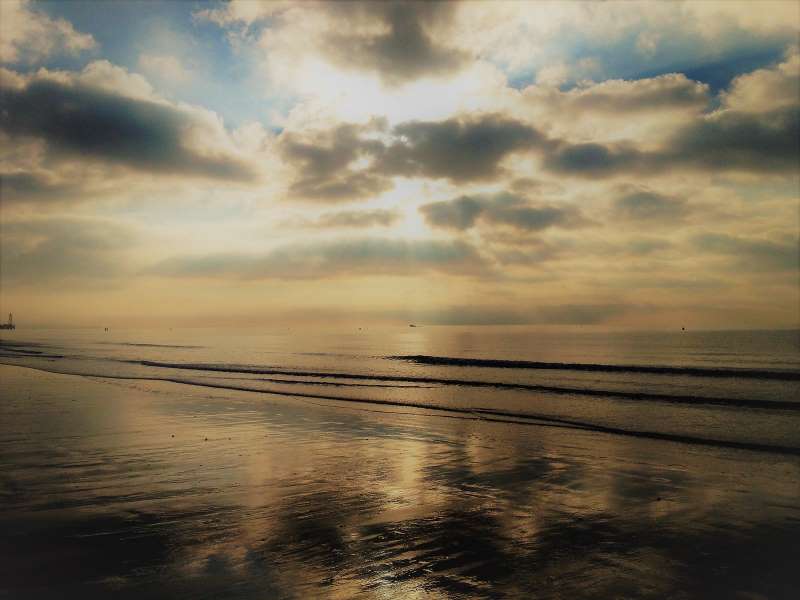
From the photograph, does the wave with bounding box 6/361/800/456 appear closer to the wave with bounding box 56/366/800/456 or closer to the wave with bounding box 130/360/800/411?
the wave with bounding box 56/366/800/456

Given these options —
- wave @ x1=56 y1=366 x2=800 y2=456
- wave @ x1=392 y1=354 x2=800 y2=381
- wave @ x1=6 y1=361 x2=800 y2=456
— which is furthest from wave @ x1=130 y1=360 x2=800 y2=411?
wave @ x1=392 y1=354 x2=800 y2=381

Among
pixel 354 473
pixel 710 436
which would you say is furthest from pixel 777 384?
pixel 354 473

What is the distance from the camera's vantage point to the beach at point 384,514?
739 cm

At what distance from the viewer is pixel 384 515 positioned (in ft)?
33.6

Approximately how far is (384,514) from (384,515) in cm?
5

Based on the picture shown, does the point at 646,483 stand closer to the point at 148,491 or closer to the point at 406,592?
the point at 406,592

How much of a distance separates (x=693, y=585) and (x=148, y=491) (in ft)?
35.4

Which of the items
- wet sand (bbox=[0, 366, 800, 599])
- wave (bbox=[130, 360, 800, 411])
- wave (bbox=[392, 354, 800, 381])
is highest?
wet sand (bbox=[0, 366, 800, 599])

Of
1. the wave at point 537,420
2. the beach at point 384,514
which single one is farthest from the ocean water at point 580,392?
the beach at point 384,514

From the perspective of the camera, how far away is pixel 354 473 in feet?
44.7

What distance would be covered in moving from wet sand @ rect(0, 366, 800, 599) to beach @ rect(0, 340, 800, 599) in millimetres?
46

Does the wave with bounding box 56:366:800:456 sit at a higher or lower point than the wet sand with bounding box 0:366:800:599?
lower

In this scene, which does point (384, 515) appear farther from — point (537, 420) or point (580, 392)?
point (580, 392)

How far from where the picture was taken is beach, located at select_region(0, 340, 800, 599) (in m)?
7.39
